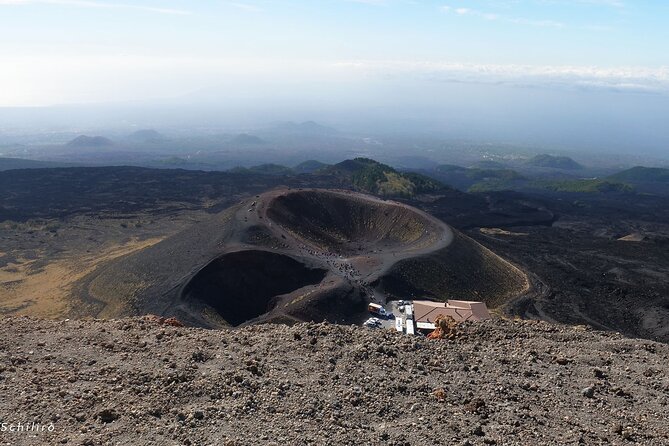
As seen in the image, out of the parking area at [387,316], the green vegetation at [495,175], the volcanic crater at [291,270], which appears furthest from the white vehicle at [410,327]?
the green vegetation at [495,175]

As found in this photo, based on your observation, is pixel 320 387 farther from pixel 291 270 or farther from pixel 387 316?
pixel 291 270

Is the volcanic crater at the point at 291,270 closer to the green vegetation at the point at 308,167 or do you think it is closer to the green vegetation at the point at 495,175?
the green vegetation at the point at 308,167

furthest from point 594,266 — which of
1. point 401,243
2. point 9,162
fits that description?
point 9,162

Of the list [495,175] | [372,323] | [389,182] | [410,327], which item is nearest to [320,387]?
[410,327]

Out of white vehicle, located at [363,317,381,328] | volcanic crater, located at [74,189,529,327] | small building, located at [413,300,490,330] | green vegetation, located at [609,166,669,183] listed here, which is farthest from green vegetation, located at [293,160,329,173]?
white vehicle, located at [363,317,381,328]

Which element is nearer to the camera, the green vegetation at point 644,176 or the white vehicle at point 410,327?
the white vehicle at point 410,327

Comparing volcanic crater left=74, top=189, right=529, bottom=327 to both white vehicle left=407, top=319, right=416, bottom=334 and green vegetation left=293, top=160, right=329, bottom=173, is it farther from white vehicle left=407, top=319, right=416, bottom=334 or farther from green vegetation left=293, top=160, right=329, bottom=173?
green vegetation left=293, top=160, right=329, bottom=173

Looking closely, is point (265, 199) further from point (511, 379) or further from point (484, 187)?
point (484, 187)
